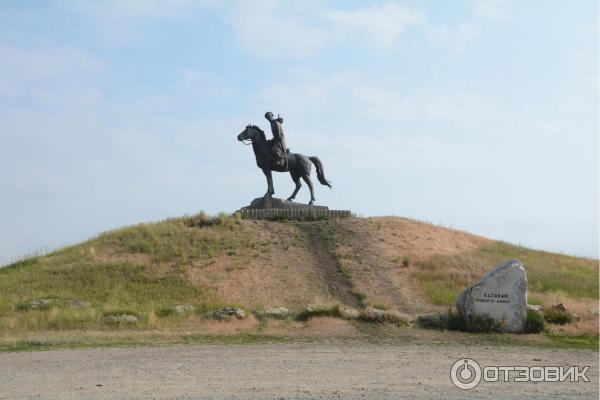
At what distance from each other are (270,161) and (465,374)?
757 inches

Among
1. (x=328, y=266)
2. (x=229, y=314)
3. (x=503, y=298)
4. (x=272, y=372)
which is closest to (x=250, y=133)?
(x=328, y=266)

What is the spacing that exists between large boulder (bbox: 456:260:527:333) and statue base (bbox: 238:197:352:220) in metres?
13.1

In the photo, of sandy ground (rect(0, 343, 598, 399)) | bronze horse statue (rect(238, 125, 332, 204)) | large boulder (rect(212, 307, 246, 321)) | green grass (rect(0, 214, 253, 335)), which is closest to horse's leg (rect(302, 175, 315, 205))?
bronze horse statue (rect(238, 125, 332, 204))

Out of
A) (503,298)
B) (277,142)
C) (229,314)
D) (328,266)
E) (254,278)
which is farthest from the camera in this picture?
(277,142)

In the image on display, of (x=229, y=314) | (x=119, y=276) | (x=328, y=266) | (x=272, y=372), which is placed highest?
(x=328, y=266)

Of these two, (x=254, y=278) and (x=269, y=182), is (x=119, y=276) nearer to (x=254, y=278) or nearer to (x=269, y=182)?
(x=254, y=278)

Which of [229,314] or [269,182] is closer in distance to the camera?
[229,314]

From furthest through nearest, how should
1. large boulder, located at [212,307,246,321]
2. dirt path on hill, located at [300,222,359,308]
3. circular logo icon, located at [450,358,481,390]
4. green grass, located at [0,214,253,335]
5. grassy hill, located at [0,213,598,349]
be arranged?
dirt path on hill, located at [300,222,359,308], green grass, located at [0,214,253,335], large boulder, located at [212,307,246,321], grassy hill, located at [0,213,598,349], circular logo icon, located at [450,358,481,390]

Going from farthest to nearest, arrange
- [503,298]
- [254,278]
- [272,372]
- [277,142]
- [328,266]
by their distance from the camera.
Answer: [277,142]
[328,266]
[254,278]
[503,298]
[272,372]

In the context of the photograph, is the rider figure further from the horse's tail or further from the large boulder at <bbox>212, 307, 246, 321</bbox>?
the large boulder at <bbox>212, 307, 246, 321</bbox>

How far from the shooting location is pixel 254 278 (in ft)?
78.0

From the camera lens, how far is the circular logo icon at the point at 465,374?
10555mm

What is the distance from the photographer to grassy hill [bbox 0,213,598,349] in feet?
59.4

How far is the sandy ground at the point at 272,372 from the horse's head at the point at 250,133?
15.6 meters
